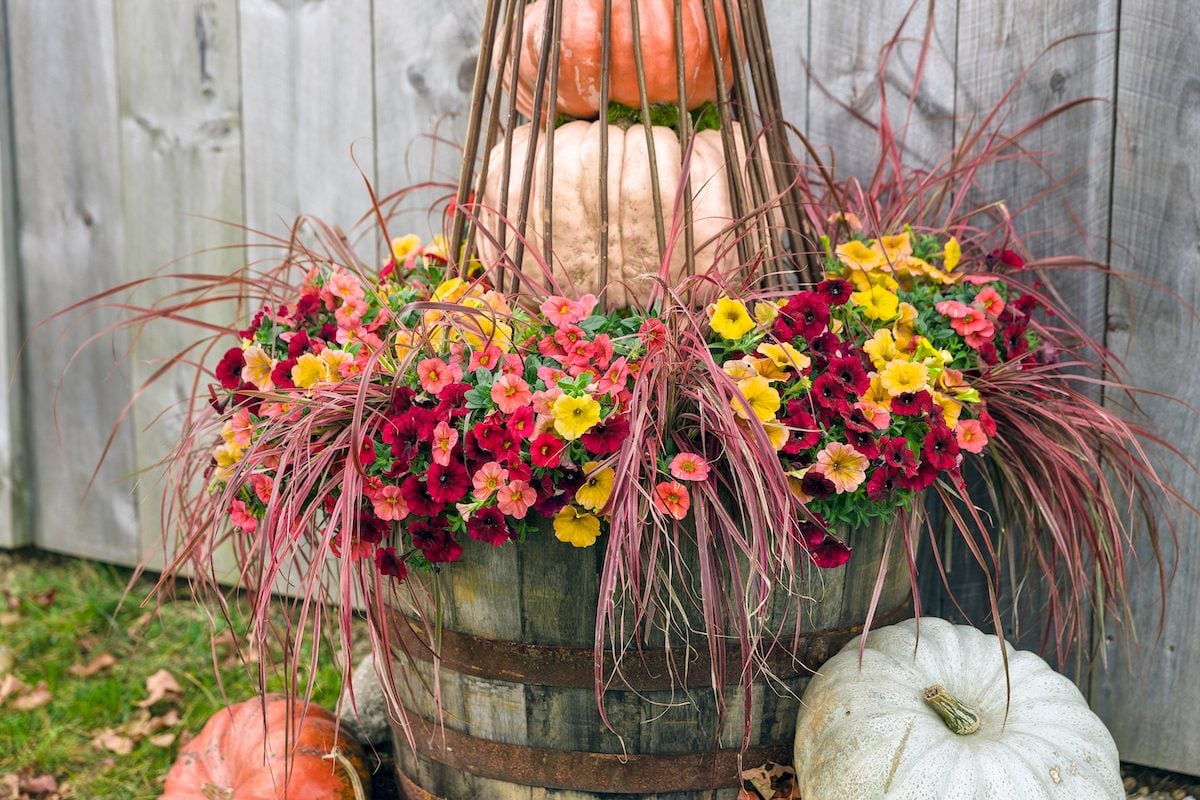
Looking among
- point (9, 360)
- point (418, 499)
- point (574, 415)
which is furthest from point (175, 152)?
point (574, 415)

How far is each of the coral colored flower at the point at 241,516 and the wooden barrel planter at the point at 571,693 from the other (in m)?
0.29

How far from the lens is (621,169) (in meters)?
1.73

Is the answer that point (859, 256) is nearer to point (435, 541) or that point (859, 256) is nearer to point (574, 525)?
point (574, 525)

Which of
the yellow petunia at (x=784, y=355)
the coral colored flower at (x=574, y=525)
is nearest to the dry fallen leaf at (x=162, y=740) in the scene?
the coral colored flower at (x=574, y=525)

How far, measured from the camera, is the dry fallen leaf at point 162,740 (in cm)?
229

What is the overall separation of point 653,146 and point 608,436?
0.49 metres

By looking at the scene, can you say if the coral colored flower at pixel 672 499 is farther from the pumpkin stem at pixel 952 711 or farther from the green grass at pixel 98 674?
the green grass at pixel 98 674

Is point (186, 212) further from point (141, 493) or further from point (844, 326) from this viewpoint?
point (844, 326)

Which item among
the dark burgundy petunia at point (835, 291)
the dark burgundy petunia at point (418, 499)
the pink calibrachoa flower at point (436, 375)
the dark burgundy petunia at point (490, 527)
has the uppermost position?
the dark burgundy petunia at point (835, 291)

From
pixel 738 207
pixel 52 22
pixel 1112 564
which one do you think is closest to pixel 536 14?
pixel 738 207

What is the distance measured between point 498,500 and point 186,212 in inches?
70.0

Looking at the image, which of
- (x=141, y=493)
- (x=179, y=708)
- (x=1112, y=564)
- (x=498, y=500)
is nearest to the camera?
(x=498, y=500)

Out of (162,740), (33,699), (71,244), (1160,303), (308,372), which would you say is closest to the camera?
(308,372)

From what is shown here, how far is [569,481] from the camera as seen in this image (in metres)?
1.39
